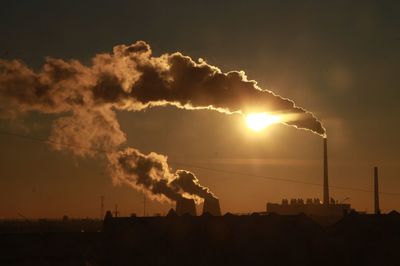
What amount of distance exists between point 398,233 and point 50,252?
29998 mm

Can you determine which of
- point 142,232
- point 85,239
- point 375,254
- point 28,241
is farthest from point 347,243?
point 28,241

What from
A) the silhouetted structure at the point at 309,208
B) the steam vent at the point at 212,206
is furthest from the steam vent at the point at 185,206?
the silhouetted structure at the point at 309,208

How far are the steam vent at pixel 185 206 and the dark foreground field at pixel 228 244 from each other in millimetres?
24714

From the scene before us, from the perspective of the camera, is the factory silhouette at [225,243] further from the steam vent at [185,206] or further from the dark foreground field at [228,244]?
the steam vent at [185,206]

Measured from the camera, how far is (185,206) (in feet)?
276

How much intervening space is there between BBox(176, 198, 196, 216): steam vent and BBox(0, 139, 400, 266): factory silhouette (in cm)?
2394

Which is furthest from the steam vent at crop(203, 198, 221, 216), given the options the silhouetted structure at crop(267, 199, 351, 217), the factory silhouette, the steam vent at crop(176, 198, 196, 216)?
the factory silhouette

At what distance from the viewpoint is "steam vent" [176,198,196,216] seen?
8381cm

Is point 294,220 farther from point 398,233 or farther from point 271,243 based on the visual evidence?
point 398,233

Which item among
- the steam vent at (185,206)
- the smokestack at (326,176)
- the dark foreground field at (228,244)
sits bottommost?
the dark foreground field at (228,244)

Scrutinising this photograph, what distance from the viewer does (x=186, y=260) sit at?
52.2 m

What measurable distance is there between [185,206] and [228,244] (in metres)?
31.1

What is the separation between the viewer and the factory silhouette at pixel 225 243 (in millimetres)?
51781

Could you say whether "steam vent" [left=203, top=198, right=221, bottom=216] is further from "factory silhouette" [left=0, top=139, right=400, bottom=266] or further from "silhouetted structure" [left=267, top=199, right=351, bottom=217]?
"factory silhouette" [left=0, top=139, right=400, bottom=266]
